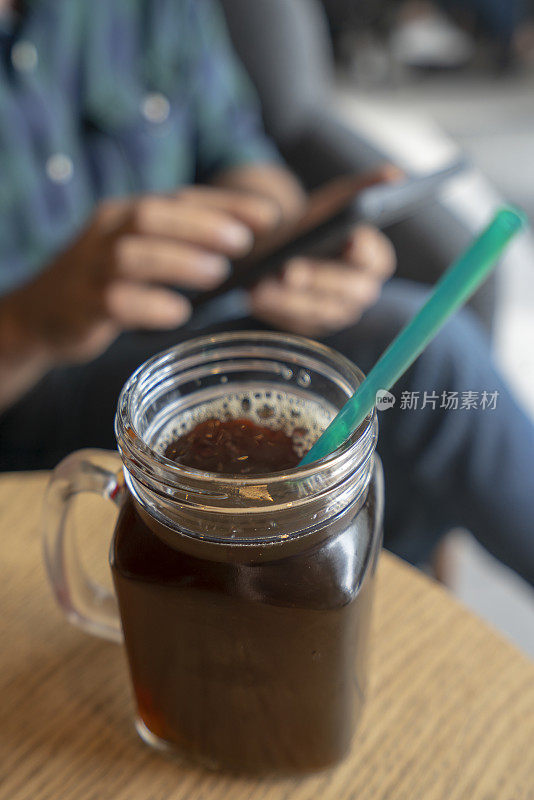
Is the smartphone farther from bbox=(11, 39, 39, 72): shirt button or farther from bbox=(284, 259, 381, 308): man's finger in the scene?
bbox=(11, 39, 39, 72): shirt button

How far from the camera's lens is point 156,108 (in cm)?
92

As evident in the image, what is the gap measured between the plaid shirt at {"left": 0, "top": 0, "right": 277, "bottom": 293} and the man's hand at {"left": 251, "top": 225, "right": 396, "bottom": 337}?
11.8 inches

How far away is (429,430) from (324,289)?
149 millimetres

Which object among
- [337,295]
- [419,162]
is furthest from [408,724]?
[419,162]

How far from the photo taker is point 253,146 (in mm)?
958

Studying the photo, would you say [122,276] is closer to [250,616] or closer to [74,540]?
[74,540]

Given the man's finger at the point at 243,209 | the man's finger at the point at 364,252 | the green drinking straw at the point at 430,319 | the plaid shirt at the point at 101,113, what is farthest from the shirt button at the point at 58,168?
the green drinking straw at the point at 430,319

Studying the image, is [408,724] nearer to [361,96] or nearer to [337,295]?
[337,295]

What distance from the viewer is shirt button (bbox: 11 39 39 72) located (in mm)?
790

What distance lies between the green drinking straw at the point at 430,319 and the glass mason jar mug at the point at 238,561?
0.01 meters

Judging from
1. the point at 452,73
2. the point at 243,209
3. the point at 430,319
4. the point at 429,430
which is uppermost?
the point at 430,319

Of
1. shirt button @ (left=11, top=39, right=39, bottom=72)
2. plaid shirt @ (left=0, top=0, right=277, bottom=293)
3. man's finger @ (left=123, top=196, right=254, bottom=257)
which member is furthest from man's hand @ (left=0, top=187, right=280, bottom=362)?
shirt button @ (left=11, top=39, right=39, bottom=72)

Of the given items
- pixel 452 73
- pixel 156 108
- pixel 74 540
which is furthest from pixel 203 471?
pixel 452 73

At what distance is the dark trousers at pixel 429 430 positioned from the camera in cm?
60
